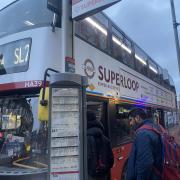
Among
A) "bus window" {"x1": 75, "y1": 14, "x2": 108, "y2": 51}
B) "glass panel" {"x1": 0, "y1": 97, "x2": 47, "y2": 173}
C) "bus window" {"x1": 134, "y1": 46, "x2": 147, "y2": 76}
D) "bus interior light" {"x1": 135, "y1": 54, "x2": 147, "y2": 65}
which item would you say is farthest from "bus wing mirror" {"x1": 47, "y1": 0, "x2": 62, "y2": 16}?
"bus interior light" {"x1": 135, "y1": 54, "x2": 147, "y2": 65}

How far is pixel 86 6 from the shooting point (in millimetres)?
3840

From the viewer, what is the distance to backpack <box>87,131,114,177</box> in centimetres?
488

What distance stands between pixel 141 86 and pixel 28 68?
501cm

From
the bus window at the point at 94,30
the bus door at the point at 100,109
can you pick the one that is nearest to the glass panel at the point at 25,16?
the bus window at the point at 94,30

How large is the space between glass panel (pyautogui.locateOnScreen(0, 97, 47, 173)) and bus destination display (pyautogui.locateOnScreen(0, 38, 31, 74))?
0.50 meters

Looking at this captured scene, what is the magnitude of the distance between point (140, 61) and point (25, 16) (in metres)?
4.96

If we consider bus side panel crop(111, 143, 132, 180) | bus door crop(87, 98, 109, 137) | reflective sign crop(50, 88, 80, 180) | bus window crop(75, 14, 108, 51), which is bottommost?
bus side panel crop(111, 143, 132, 180)

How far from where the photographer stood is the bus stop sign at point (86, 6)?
3703mm

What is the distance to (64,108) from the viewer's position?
327cm

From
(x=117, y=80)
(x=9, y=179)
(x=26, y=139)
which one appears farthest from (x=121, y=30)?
(x=9, y=179)

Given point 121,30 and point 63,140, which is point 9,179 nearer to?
point 63,140

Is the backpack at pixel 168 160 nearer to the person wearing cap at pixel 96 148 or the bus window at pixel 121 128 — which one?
the person wearing cap at pixel 96 148

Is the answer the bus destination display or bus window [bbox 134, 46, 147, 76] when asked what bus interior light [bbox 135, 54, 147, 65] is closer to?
bus window [bbox 134, 46, 147, 76]

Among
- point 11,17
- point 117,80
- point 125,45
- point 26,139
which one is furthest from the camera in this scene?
point 125,45
